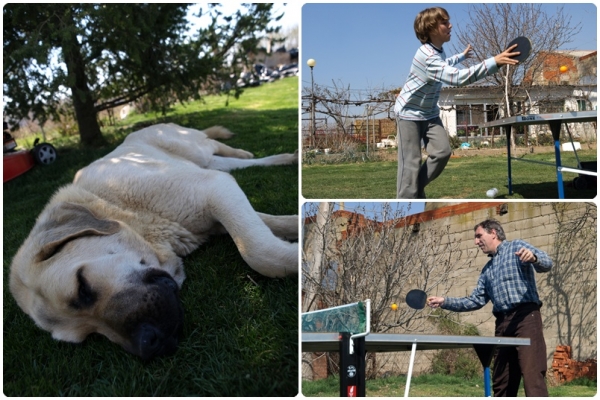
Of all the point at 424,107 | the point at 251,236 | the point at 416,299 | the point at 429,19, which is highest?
the point at 429,19

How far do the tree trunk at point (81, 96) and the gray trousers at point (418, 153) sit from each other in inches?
150

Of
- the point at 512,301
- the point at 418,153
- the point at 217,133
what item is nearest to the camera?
the point at 512,301

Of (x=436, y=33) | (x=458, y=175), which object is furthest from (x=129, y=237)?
(x=458, y=175)

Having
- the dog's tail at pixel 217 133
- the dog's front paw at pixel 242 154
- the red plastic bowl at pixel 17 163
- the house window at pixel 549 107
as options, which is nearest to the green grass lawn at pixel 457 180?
the house window at pixel 549 107

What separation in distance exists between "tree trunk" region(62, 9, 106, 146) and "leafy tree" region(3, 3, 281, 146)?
1 cm

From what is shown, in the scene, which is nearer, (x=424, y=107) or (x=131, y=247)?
(x=131, y=247)

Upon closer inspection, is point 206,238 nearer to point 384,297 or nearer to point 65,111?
point 384,297

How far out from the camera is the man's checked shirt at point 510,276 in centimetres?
233

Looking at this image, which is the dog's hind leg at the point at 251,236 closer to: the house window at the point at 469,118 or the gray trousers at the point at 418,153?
the gray trousers at the point at 418,153

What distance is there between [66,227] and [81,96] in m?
3.80

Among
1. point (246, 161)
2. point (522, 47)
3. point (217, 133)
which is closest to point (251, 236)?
Answer: point (522, 47)

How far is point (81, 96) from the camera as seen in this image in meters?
5.82

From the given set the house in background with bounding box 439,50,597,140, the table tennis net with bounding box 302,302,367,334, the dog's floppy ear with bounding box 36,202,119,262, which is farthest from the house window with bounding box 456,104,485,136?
the dog's floppy ear with bounding box 36,202,119,262

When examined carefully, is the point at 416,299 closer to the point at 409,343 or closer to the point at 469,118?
the point at 409,343
